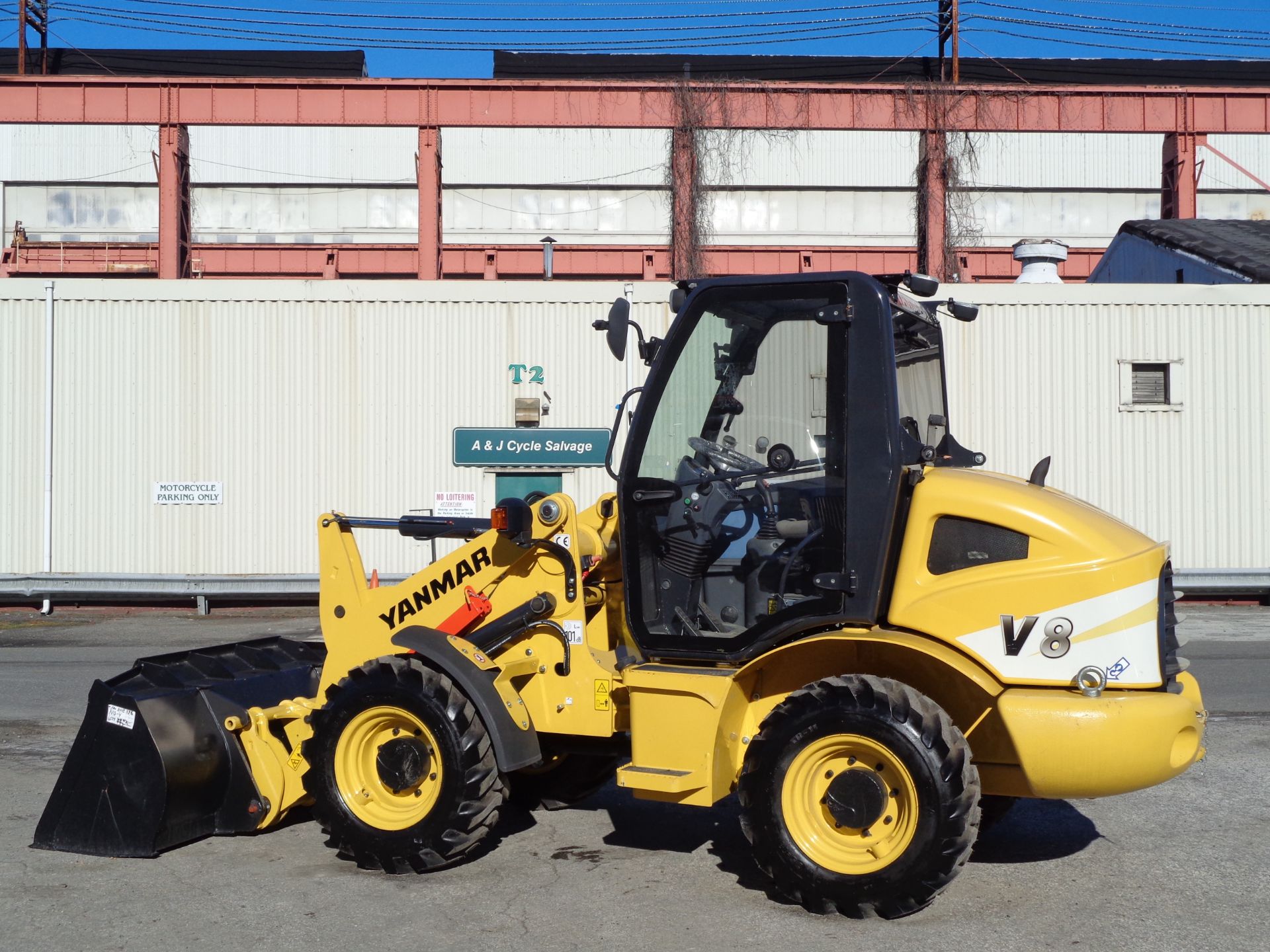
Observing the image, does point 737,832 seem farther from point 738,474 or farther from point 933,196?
point 933,196

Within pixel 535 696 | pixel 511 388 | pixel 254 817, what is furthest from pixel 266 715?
pixel 511 388

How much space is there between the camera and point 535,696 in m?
5.59

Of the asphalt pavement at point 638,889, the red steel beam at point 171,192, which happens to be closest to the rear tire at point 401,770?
the asphalt pavement at point 638,889

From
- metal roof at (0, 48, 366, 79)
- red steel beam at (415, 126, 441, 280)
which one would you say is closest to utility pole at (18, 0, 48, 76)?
metal roof at (0, 48, 366, 79)

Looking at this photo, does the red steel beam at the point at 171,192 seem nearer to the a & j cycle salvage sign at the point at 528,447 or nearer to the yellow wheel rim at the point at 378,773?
the a & j cycle salvage sign at the point at 528,447

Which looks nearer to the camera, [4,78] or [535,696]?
[535,696]

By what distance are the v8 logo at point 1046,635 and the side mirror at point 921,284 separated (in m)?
1.41

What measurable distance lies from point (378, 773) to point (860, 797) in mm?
2163

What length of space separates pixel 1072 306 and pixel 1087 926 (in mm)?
14118

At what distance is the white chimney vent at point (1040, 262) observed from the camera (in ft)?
60.5

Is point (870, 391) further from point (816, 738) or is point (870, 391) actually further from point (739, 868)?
point (739, 868)

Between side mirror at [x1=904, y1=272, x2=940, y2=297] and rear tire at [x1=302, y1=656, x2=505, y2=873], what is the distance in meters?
2.64

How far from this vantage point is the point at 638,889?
5.16 meters

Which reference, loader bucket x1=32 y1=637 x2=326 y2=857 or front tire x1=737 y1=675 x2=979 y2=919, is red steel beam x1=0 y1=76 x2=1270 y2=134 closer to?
loader bucket x1=32 y1=637 x2=326 y2=857
